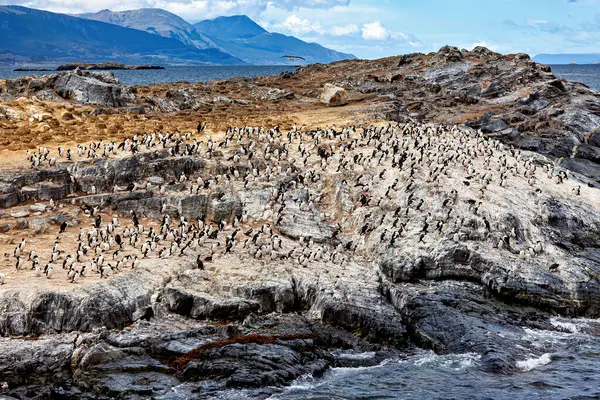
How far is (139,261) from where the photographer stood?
95.0 ft

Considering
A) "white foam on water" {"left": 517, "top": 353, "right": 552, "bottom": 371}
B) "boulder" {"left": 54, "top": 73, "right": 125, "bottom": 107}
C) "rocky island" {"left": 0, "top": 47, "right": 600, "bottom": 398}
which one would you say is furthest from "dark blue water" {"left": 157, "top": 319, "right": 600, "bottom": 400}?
"boulder" {"left": 54, "top": 73, "right": 125, "bottom": 107}

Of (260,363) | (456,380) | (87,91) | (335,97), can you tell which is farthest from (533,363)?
(87,91)

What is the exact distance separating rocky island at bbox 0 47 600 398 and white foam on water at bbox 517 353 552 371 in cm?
37

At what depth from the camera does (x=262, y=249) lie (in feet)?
101

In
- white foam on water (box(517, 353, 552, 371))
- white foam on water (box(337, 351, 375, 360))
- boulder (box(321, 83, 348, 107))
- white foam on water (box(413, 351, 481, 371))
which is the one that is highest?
boulder (box(321, 83, 348, 107))

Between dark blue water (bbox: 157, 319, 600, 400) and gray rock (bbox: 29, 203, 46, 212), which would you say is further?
gray rock (bbox: 29, 203, 46, 212)

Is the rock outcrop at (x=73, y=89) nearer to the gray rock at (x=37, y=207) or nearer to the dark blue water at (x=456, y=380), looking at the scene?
the gray rock at (x=37, y=207)

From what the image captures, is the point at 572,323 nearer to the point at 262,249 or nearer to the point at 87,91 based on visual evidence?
the point at 262,249

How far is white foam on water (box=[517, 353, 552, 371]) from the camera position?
2536 cm

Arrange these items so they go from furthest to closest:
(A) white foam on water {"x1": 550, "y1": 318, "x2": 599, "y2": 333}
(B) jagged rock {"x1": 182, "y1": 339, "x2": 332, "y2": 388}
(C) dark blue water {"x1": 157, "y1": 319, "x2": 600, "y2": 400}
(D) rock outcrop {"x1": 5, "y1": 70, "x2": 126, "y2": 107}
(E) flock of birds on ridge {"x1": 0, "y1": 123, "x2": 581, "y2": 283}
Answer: (D) rock outcrop {"x1": 5, "y1": 70, "x2": 126, "y2": 107}
(E) flock of birds on ridge {"x1": 0, "y1": 123, "x2": 581, "y2": 283}
(A) white foam on water {"x1": 550, "y1": 318, "x2": 599, "y2": 333}
(B) jagged rock {"x1": 182, "y1": 339, "x2": 332, "y2": 388}
(C) dark blue water {"x1": 157, "y1": 319, "x2": 600, "y2": 400}

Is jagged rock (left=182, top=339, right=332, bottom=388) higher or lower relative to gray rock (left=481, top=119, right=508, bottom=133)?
lower

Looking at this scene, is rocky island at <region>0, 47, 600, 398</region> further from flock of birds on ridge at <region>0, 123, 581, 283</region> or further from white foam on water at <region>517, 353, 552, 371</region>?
white foam on water at <region>517, 353, 552, 371</region>

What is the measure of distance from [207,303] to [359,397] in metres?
7.84

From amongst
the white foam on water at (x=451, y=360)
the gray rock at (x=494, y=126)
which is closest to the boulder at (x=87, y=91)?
the gray rock at (x=494, y=126)
